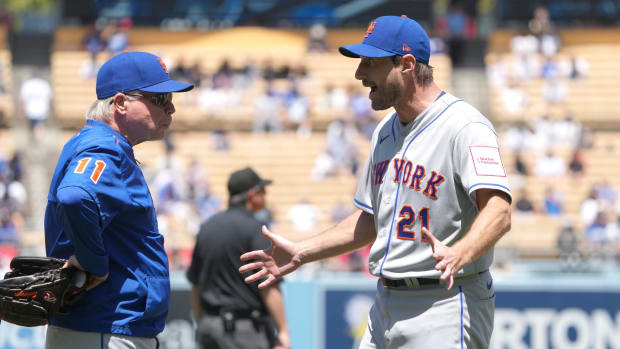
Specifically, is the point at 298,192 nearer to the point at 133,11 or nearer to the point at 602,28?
the point at 133,11

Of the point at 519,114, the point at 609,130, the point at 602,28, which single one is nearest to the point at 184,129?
the point at 519,114

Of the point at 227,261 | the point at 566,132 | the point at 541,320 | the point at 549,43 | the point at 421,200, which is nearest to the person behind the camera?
the point at 421,200

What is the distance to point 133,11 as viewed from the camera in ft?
85.6

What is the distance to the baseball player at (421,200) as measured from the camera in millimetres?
3855

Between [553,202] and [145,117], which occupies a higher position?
[145,117]

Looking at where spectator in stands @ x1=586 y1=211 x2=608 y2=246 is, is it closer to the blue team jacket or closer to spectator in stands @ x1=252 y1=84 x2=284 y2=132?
spectator in stands @ x1=252 y1=84 x2=284 y2=132

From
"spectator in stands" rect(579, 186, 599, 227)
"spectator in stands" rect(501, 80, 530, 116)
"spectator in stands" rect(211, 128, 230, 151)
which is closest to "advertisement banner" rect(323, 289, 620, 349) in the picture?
"spectator in stands" rect(579, 186, 599, 227)

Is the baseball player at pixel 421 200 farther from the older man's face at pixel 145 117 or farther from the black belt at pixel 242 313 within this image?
the black belt at pixel 242 313

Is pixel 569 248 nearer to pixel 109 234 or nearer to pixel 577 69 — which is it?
pixel 577 69

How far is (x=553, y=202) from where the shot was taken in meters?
19.1

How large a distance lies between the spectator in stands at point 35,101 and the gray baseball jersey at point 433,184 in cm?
1888

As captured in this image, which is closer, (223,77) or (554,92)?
(223,77)

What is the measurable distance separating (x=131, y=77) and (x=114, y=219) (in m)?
0.60

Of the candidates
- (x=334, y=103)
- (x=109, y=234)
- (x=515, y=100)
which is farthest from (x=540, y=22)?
(x=109, y=234)
